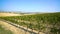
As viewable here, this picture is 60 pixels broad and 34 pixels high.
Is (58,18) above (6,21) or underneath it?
above

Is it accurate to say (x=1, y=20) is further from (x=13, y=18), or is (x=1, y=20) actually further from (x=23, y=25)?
(x=23, y=25)

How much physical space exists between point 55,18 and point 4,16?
2836mm

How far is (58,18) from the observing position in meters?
5.64

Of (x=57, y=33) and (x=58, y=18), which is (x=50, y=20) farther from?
(x=57, y=33)

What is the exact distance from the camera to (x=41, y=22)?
5.77 metres

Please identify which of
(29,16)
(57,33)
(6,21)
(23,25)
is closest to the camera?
(57,33)

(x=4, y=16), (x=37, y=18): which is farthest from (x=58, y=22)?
(x=4, y=16)

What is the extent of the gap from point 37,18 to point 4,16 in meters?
1.95

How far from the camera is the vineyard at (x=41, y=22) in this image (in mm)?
5193

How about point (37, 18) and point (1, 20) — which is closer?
point (37, 18)

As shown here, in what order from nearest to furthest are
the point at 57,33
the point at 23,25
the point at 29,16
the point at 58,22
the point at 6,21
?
the point at 57,33, the point at 58,22, the point at 23,25, the point at 29,16, the point at 6,21

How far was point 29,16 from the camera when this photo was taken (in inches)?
267

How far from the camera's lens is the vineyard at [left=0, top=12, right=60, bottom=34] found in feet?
17.0

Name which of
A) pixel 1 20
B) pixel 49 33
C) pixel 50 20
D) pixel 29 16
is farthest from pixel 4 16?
pixel 49 33
